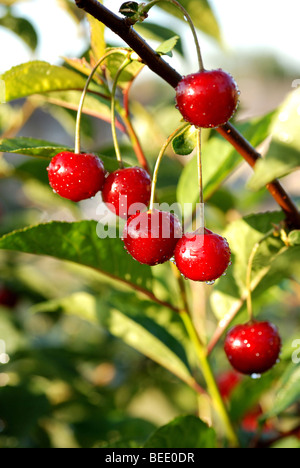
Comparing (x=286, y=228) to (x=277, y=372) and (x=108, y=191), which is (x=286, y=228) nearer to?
(x=108, y=191)

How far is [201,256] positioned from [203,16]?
0.80m

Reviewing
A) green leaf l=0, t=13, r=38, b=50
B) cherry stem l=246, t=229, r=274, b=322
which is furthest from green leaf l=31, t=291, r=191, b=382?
green leaf l=0, t=13, r=38, b=50

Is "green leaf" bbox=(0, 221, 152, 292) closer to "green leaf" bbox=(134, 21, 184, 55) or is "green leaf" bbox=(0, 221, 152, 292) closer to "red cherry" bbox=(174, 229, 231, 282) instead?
"red cherry" bbox=(174, 229, 231, 282)

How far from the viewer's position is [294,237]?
838 millimetres

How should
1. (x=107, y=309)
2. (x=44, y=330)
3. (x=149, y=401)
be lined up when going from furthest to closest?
1. (x=44, y=330)
2. (x=149, y=401)
3. (x=107, y=309)

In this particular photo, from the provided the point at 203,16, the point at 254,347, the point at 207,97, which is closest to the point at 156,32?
the point at 203,16

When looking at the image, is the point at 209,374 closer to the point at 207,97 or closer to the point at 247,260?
the point at 247,260

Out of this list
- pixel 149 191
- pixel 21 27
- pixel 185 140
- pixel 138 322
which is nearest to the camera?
pixel 185 140

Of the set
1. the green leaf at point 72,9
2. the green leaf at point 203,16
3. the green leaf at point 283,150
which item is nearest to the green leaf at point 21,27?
the green leaf at point 72,9

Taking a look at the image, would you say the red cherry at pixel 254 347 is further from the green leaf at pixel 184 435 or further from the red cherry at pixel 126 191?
the red cherry at pixel 126 191

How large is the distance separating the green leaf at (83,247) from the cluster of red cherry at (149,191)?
11cm

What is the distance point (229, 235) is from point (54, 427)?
1188 millimetres

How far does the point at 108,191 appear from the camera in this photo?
2.77 ft
